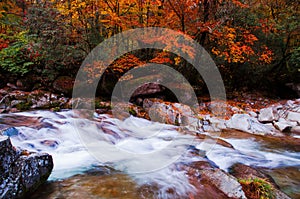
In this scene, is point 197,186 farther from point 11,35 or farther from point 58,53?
point 11,35

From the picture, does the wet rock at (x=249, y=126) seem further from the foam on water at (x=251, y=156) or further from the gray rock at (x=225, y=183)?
the gray rock at (x=225, y=183)

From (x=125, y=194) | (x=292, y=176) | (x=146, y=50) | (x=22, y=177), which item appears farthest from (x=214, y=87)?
(x=22, y=177)

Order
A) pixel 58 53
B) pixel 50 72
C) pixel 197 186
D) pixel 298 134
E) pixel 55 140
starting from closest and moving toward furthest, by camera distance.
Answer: pixel 197 186, pixel 55 140, pixel 298 134, pixel 58 53, pixel 50 72

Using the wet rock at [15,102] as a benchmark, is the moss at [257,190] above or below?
below

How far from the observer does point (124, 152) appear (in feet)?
16.8

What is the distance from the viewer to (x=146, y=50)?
34.4ft

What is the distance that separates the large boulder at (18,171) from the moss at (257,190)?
290 cm

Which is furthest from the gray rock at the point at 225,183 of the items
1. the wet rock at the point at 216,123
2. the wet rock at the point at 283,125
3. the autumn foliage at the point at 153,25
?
the autumn foliage at the point at 153,25

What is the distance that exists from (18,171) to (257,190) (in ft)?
10.3

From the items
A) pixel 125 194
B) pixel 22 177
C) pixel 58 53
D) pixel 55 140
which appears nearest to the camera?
pixel 22 177

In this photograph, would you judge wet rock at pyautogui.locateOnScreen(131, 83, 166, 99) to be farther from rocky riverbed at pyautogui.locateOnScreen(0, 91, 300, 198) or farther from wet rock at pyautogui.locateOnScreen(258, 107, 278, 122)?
wet rock at pyautogui.locateOnScreen(258, 107, 278, 122)

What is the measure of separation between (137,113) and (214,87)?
205 inches

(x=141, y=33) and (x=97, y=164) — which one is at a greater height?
(x=141, y=33)

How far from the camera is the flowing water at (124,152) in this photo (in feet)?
10.8
